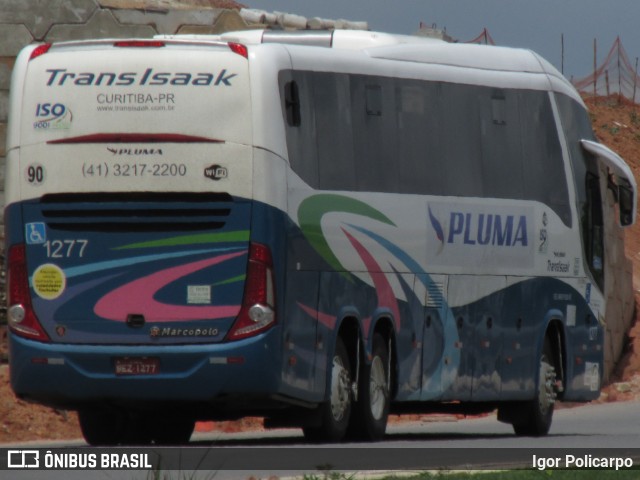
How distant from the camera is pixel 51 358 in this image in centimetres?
1770

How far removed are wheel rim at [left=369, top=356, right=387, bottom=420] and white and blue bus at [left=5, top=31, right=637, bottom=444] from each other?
3 centimetres

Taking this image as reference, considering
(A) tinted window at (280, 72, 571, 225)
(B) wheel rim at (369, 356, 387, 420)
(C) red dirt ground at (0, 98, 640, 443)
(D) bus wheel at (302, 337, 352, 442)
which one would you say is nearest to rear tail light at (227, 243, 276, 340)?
(A) tinted window at (280, 72, 571, 225)

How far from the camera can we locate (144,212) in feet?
57.9

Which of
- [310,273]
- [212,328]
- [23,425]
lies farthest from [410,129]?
[23,425]

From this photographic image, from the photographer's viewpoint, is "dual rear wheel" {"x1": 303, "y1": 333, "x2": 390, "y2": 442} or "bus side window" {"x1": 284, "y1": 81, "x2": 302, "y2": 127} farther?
"dual rear wheel" {"x1": 303, "y1": 333, "x2": 390, "y2": 442}

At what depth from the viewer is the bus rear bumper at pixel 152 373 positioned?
1736cm

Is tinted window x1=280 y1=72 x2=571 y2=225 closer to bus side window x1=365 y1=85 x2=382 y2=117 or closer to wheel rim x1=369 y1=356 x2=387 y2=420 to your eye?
bus side window x1=365 y1=85 x2=382 y2=117

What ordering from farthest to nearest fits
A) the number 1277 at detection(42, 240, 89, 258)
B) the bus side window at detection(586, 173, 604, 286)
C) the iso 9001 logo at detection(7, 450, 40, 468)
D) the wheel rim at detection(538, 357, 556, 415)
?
the bus side window at detection(586, 173, 604, 286) < the wheel rim at detection(538, 357, 556, 415) < the number 1277 at detection(42, 240, 89, 258) < the iso 9001 logo at detection(7, 450, 40, 468)

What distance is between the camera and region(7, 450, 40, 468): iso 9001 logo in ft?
50.7

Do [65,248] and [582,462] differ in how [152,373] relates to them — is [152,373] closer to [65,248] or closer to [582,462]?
[65,248]

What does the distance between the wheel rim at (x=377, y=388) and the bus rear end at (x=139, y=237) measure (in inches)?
93.7

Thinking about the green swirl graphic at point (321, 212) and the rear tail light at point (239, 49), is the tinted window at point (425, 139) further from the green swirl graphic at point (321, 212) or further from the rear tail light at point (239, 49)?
the rear tail light at point (239, 49)

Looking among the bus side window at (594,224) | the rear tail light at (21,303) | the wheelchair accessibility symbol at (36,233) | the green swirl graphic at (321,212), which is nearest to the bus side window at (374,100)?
the green swirl graphic at (321,212)

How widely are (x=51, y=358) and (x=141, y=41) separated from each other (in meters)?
3.00
